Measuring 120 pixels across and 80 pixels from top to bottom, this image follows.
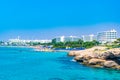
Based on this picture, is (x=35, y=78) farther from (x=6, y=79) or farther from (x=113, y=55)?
(x=113, y=55)

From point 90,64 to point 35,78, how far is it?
65.7 ft

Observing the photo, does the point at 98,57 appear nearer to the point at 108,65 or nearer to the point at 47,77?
the point at 108,65

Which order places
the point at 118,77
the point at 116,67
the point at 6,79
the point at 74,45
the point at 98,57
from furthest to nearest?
the point at 74,45
the point at 98,57
the point at 116,67
the point at 118,77
the point at 6,79

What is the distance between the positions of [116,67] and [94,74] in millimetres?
8851

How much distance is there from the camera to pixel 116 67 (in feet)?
182

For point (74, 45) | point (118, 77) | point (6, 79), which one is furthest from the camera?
point (74, 45)

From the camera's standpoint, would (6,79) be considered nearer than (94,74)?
Yes

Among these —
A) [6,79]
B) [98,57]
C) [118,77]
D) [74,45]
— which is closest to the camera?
[6,79]

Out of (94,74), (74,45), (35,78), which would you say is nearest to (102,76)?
(94,74)

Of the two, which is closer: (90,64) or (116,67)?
(116,67)

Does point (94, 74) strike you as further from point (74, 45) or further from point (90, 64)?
point (74, 45)

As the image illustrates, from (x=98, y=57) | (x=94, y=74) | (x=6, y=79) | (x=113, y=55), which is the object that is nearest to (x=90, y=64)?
(x=98, y=57)

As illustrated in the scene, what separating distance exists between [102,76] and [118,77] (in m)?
2.25

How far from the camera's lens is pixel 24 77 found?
143 ft
